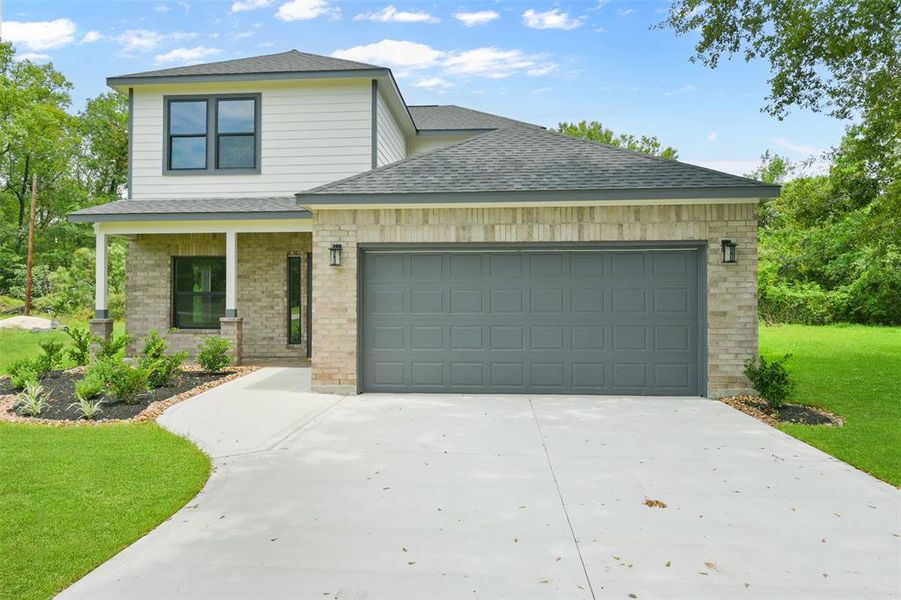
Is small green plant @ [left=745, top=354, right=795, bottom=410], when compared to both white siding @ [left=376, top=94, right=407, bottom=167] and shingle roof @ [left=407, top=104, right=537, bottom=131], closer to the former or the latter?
white siding @ [left=376, top=94, right=407, bottom=167]

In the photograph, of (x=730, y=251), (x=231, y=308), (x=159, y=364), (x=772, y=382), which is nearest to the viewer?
(x=772, y=382)

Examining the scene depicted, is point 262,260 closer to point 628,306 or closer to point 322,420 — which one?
point 322,420

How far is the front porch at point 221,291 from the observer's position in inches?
553

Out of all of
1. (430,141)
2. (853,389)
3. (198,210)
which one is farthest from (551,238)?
(430,141)

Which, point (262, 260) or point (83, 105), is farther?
point (83, 105)

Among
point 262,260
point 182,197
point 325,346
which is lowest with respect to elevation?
point 325,346

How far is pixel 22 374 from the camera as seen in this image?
9.44m

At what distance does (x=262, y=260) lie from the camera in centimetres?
1412

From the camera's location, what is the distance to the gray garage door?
9219 mm

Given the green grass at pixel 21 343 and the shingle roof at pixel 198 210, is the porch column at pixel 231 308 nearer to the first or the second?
the shingle roof at pixel 198 210

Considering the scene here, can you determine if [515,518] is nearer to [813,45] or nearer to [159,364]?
[159,364]

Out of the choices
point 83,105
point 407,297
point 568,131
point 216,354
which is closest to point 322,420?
point 407,297

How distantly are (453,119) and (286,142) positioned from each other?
5882 mm

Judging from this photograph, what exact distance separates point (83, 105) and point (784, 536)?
4005 cm
